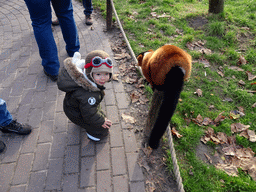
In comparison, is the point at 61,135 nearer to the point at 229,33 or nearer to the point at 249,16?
the point at 229,33

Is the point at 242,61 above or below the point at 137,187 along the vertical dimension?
above

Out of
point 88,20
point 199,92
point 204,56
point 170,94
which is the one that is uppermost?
point 170,94

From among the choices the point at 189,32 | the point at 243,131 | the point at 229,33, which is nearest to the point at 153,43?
the point at 189,32

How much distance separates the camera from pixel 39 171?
237 cm

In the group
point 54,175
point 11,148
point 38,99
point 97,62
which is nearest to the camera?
point 97,62

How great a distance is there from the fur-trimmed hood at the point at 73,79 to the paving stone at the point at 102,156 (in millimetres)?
966

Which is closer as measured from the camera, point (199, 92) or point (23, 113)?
point (23, 113)

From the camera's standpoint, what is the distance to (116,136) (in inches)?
109

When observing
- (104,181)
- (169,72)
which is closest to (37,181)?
(104,181)

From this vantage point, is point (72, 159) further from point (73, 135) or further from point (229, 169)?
point (229, 169)

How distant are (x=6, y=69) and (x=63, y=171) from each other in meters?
2.72

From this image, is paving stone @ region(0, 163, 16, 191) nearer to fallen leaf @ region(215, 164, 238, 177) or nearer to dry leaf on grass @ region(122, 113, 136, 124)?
dry leaf on grass @ region(122, 113, 136, 124)

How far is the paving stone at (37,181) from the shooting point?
2.22 m

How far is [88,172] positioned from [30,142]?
101 centimetres
